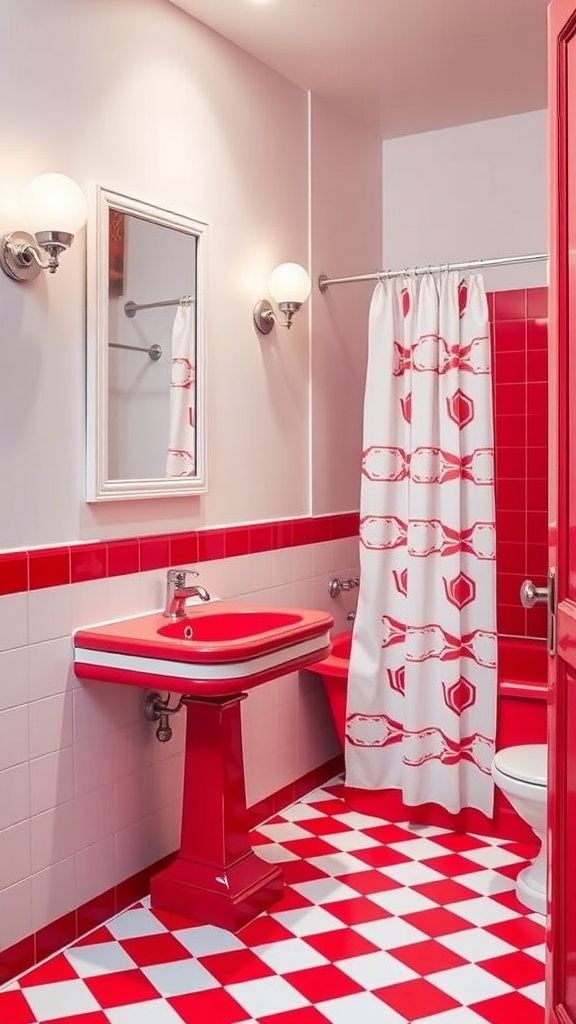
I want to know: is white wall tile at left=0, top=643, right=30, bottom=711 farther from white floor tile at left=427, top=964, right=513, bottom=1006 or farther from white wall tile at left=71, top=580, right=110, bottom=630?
white floor tile at left=427, top=964, right=513, bottom=1006

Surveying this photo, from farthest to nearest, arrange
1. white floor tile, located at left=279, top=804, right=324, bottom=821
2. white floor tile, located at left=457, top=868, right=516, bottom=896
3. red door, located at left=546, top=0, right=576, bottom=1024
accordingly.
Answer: white floor tile, located at left=279, top=804, right=324, bottom=821 < white floor tile, located at left=457, top=868, right=516, bottom=896 < red door, located at left=546, top=0, right=576, bottom=1024

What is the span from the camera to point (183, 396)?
115 inches

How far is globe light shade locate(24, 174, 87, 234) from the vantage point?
227 centimetres

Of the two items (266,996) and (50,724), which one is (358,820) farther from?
(50,724)

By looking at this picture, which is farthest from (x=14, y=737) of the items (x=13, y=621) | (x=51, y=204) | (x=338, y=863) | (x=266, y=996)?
(x=51, y=204)

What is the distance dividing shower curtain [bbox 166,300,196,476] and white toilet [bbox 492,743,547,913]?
130cm

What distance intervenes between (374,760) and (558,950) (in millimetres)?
1614

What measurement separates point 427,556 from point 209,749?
110 cm

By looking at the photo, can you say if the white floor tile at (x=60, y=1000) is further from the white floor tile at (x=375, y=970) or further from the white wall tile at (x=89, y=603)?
the white wall tile at (x=89, y=603)

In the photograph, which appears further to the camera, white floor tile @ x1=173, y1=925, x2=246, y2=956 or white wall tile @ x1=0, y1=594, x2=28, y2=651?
white floor tile @ x1=173, y1=925, x2=246, y2=956

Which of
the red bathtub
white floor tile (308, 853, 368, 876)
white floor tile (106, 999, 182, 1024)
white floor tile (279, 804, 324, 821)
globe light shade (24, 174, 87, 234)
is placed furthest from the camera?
white floor tile (279, 804, 324, 821)

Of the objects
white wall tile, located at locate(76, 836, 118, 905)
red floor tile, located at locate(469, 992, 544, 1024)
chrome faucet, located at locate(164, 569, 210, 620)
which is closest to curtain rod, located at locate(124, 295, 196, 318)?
chrome faucet, located at locate(164, 569, 210, 620)

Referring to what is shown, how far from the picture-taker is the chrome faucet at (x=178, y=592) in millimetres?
2744

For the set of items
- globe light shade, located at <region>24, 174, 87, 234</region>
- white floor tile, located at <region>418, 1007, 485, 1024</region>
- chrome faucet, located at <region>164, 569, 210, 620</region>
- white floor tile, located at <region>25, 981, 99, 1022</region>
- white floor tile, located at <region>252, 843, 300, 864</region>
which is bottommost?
white floor tile, located at <region>418, 1007, 485, 1024</region>
